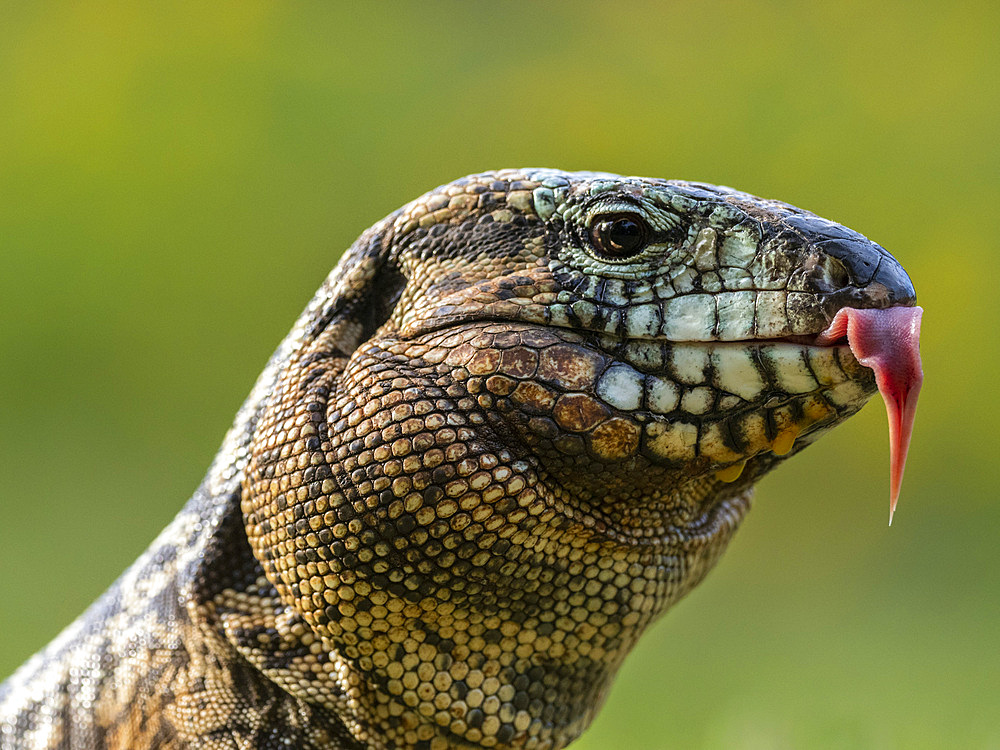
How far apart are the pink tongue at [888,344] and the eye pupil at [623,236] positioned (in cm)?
49

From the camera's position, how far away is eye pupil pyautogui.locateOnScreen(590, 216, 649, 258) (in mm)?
2926

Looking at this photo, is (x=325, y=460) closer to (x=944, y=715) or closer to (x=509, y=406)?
(x=509, y=406)

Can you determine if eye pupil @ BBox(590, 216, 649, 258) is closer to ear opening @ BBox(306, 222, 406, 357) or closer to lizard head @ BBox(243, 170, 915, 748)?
lizard head @ BBox(243, 170, 915, 748)

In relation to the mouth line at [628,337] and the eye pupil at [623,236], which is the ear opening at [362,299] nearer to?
the mouth line at [628,337]

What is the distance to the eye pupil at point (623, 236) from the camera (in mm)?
2926

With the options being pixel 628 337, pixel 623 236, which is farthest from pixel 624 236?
pixel 628 337

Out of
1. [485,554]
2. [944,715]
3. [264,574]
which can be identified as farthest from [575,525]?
[944,715]

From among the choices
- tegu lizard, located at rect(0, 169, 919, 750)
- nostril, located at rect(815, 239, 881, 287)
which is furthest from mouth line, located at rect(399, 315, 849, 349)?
nostril, located at rect(815, 239, 881, 287)

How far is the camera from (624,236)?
2930 millimetres

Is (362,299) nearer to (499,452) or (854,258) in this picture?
(499,452)

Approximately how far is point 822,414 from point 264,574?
1.49m

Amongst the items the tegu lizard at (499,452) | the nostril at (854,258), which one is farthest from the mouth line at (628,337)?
the nostril at (854,258)

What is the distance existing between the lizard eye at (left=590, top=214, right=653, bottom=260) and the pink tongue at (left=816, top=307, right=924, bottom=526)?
491 mm

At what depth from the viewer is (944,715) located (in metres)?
7.43
